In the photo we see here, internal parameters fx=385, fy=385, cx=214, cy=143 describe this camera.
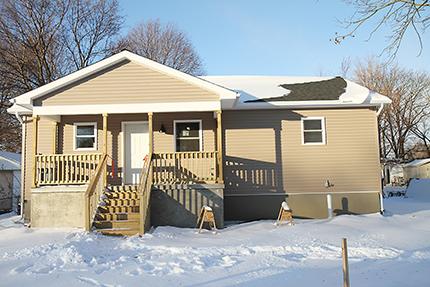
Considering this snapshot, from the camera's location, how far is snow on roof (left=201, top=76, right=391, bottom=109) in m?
13.0

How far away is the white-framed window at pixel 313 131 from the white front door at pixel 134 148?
18.0ft

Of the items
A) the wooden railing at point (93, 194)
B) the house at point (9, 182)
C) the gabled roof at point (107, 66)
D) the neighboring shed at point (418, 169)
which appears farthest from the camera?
the neighboring shed at point (418, 169)

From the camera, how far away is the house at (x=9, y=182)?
2008cm

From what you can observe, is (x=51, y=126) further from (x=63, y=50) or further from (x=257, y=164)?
(x=63, y=50)

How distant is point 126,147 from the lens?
43.3 ft

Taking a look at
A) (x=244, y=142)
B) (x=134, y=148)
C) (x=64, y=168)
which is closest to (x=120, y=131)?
(x=134, y=148)

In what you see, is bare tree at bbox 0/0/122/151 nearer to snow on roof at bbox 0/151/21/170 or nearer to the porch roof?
snow on roof at bbox 0/151/21/170

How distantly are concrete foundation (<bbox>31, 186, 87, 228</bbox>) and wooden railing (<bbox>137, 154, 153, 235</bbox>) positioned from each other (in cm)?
189

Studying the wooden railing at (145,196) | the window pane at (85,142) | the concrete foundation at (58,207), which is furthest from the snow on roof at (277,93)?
the concrete foundation at (58,207)

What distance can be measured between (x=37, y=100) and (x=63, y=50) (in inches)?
765

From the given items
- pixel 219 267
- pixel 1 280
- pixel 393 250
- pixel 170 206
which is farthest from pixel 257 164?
pixel 1 280

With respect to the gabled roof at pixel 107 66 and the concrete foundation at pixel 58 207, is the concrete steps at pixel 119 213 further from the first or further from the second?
the gabled roof at pixel 107 66

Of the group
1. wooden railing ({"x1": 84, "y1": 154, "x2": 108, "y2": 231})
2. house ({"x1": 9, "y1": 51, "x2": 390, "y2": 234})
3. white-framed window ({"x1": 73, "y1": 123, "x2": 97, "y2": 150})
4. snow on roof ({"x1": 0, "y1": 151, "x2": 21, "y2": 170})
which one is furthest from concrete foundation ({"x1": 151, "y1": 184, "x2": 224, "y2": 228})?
snow on roof ({"x1": 0, "y1": 151, "x2": 21, "y2": 170})

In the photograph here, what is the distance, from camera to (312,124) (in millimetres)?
13398
